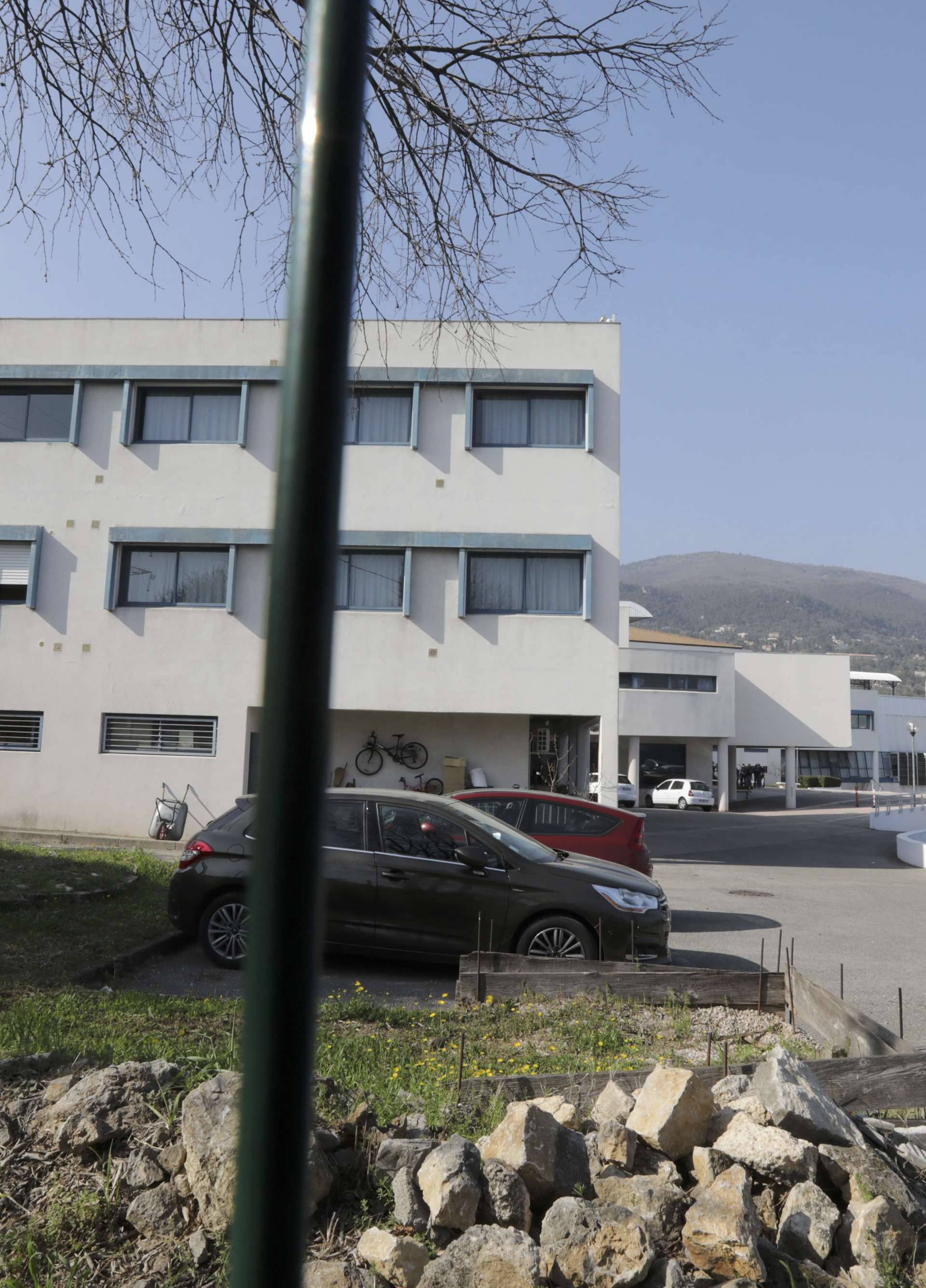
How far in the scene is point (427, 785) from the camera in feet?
75.8

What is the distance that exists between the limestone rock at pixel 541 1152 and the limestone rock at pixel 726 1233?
1.39ft

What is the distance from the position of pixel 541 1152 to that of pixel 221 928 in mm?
6761

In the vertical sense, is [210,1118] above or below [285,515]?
below

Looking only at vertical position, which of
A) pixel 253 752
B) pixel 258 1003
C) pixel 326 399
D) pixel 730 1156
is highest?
pixel 326 399

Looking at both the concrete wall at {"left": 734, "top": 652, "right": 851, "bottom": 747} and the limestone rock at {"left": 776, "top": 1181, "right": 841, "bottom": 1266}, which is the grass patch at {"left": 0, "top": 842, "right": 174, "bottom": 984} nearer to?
the limestone rock at {"left": 776, "top": 1181, "right": 841, "bottom": 1266}

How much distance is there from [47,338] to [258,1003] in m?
26.4

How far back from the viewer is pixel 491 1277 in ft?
9.61

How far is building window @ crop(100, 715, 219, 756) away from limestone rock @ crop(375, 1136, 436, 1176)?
19808 mm

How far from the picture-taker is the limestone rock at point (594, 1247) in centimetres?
298

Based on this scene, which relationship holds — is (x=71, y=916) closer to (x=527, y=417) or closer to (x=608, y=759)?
(x=608, y=759)

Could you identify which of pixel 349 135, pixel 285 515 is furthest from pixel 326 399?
pixel 349 135

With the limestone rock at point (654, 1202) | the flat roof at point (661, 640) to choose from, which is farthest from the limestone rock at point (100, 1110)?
the flat roof at point (661, 640)

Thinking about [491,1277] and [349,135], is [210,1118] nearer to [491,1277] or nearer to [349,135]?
[491,1277]

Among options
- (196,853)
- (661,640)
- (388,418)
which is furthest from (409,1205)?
(661,640)
